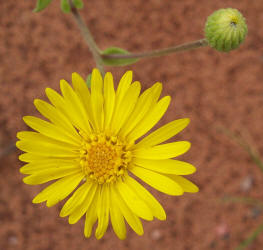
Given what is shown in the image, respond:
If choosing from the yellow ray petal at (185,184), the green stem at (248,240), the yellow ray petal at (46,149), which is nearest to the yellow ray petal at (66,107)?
the yellow ray petal at (46,149)

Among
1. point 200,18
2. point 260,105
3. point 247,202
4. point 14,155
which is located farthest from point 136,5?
point 247,202

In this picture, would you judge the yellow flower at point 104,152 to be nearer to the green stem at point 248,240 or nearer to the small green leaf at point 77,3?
the small green leaf at point 77,3

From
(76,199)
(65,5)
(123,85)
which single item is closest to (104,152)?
(76,199)

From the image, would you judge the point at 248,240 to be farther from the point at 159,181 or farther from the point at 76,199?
the point at 76,199

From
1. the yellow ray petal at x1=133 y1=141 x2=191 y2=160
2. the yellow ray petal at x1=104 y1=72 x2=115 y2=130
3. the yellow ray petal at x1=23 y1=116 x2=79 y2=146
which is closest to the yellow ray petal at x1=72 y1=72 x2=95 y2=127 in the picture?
the yellow ray petal at x1=104 y1=72 x2=115 y2=130

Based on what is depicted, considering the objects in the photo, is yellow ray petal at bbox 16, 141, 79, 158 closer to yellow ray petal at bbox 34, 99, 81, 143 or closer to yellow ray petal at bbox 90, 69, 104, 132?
yellow ray petal at bbox 34, 99, 81, 143
